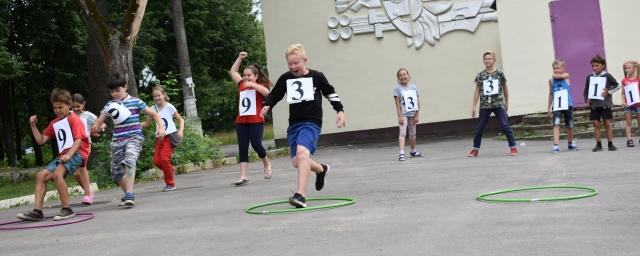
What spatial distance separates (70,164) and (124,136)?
0.84 m

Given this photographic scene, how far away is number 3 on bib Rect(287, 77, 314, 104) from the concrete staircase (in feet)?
36.0

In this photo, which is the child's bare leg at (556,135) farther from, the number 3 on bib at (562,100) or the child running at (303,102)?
the child running at (303,102)

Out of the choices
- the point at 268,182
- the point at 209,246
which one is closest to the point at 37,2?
the point at 268,182

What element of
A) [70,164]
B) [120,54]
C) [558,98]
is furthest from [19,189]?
[558,98]

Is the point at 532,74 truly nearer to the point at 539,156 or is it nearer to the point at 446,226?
the point at 539,156

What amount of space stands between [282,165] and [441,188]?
7671 mm

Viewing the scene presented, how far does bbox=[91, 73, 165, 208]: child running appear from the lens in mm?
10289

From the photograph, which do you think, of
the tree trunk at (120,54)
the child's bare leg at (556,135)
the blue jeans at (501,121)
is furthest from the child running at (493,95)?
the tree trunk at (120,54)

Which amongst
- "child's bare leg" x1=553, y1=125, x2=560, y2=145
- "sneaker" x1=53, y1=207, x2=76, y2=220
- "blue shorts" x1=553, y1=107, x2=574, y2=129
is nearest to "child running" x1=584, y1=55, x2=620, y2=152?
"blue shorts" x1=553, y1=107, x2=574, y2=129

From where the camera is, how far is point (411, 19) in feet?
75.4

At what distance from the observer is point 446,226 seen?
6742 mm

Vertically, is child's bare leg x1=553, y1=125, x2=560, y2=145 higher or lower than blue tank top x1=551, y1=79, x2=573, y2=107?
lower

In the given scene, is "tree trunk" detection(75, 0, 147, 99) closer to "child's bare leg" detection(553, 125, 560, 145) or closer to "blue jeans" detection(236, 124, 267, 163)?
"blue jeans" detection(236, 124, 267, 163)

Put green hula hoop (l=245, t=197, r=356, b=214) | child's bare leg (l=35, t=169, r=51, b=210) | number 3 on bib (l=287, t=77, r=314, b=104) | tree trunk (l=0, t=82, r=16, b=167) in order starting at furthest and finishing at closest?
tree trunk (l=0, t=82, r=16, b=167), child's bare leg (l=35, t=169, r=51, b=210), number 3 on bib (l=287, t=77, r=314, b=104), green hula hoop (l=245, t=197, r=356, b=214)
